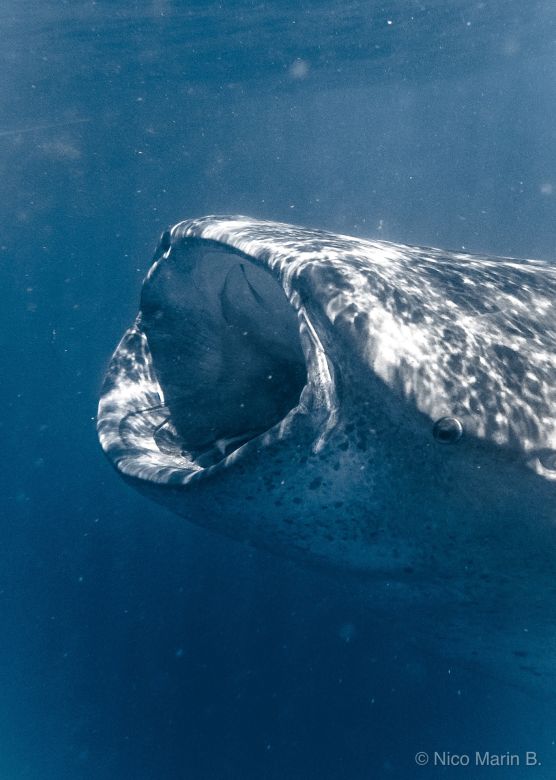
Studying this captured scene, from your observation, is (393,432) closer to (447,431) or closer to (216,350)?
(447,431)

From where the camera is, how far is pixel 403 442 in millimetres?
1945

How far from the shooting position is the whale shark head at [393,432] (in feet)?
6.35

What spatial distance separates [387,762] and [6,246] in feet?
157

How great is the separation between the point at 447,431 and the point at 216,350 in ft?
6.79

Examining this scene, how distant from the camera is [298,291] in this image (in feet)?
6.97

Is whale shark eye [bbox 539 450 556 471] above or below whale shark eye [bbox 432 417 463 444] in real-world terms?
below

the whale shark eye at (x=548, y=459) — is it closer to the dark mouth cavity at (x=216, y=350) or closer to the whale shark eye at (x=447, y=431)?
the whale shark eye at (x=447, y=431)

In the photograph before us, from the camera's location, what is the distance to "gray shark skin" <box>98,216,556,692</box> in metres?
1.94

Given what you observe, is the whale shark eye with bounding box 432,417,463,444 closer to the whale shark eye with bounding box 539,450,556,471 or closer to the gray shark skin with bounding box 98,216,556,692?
the gray shark skin with bounding box 98,216,556,692

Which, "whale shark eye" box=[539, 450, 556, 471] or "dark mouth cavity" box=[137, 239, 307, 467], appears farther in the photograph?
"dark mouth cavity" box=[137, 239, 307, 467]

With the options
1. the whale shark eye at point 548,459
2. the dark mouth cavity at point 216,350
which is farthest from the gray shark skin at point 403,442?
the dark mouth cavity at point 216,350

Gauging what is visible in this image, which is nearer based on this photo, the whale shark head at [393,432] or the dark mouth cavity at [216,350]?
the whale shark head at [393,432]

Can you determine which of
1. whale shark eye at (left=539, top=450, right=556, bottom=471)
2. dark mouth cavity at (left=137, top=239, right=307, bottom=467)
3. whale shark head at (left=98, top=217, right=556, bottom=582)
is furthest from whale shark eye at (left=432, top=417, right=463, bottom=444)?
dark mouth cavity at (left=137, top=239, right=307, bottom=467)

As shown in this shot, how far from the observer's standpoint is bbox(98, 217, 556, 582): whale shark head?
1.93 m
